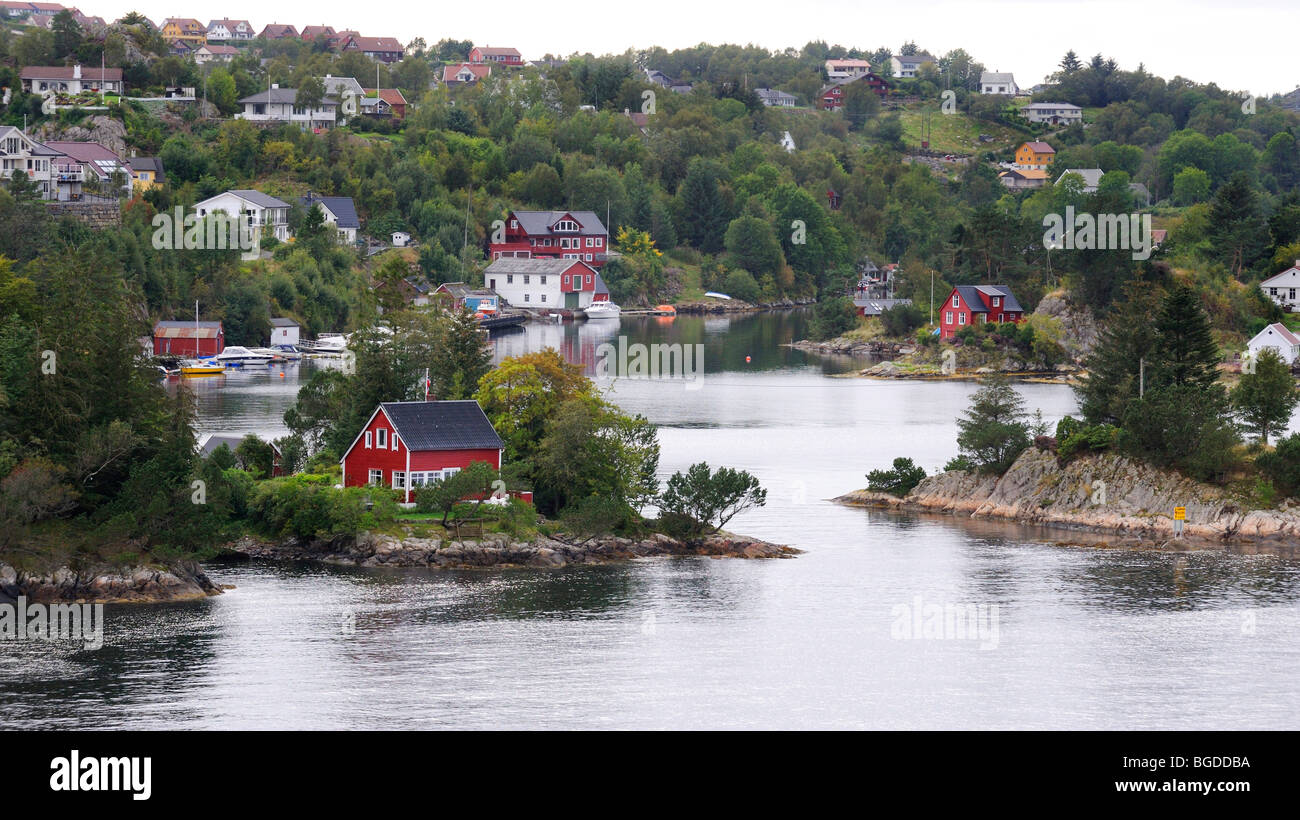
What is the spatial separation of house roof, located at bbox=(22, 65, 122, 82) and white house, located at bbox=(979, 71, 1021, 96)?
111 meters

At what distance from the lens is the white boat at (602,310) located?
356 ft

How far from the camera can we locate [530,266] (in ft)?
357

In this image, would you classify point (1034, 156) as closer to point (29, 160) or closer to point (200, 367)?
point (29, 160)

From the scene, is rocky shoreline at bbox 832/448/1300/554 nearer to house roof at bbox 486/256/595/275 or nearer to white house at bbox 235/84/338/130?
house roof at bbox 486/256/595/275

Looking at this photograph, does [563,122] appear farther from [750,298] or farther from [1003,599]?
[1003,599]

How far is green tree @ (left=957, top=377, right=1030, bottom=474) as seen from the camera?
156ft

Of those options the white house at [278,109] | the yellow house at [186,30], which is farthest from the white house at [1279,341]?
the yellow house at [186,30]

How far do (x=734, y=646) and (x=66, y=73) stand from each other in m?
86.3

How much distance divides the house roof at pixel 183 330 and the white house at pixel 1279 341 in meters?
46.5

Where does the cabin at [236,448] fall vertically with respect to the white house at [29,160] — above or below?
below

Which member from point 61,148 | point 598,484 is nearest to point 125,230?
point 61,148

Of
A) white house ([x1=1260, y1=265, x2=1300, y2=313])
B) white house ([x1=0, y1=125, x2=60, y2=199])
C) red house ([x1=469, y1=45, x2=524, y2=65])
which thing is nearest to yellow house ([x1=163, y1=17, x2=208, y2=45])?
red house ([x1=469, y1=45, x2=524, y2=65])

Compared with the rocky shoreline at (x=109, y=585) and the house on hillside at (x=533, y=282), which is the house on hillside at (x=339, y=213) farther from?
the rocky shoreline at (x=109, y=585)

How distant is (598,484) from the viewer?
41281 mm
